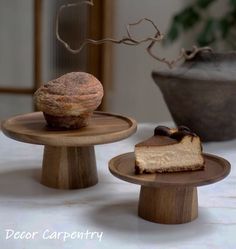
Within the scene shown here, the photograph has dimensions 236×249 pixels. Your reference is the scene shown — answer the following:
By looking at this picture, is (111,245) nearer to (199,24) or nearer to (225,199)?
(225,199)

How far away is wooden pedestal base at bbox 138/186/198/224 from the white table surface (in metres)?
0.01

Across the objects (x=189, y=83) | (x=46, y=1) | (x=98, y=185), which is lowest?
(x=98, y=185)

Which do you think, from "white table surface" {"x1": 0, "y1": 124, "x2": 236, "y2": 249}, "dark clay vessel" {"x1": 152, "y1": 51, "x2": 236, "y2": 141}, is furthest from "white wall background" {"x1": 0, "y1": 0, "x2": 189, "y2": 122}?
"white table surface" {"x1": 0, "y1": 124, "x2": 236, "y2": 249}

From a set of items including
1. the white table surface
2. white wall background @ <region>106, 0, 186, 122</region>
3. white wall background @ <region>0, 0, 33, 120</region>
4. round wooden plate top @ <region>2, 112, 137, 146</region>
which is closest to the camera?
the white table surface

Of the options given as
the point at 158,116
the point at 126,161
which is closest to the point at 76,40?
the point at 158,116

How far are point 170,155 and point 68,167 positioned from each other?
0.20 m

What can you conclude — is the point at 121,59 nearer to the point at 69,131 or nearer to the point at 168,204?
the point at 69,131

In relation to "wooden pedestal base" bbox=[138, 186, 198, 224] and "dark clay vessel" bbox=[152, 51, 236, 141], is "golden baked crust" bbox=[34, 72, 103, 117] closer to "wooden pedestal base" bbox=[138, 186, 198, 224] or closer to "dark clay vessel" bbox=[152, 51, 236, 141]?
"wooden pedestal base" bbox=[138, 186, 198, 224]

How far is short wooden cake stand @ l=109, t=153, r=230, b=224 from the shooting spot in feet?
2.16

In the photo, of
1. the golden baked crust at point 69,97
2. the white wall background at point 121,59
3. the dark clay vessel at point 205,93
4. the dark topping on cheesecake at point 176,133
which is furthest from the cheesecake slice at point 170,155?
the white wall background at point 121,59

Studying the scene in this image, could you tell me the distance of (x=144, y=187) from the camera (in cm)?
71

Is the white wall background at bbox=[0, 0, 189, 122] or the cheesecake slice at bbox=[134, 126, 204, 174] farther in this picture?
the white wall background at bbox=[0, 0, 189, 122]

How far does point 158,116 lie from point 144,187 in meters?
1.67

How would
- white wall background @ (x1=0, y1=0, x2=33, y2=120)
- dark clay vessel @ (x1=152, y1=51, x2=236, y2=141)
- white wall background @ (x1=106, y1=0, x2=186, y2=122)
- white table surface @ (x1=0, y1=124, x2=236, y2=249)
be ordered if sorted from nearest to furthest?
white table surface @ (x1=0, y1=124, x2=236, y2=249) → dark clay vessel @ (x1=152, y1=51, x2=236, y2=141) → white wall background @ (x1=0, y1=0, x2=33, y2=120) → white wall background @ (x1=106, y1=0, x2=186, y2=122)
